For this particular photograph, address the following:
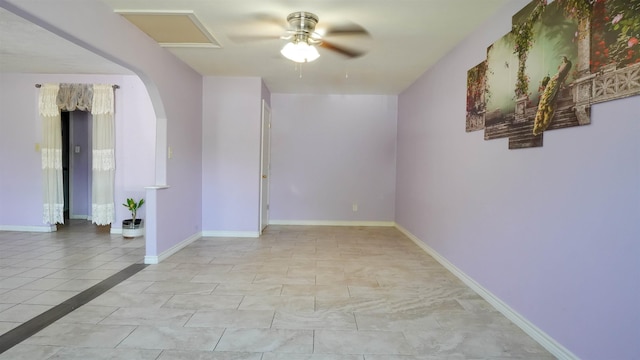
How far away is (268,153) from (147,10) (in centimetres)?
314

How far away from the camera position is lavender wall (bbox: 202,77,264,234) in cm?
469

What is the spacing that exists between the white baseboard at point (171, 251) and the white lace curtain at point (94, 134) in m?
1.52

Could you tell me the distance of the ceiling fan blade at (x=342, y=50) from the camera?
331 centimetres

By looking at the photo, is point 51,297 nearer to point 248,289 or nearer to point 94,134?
point 248,289

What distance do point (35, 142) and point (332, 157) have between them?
16.0ft

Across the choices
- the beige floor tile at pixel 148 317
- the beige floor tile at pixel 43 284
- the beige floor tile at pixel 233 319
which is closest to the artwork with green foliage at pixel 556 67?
the beige floor tile at pixel 233 319

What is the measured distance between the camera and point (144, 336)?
1961mm

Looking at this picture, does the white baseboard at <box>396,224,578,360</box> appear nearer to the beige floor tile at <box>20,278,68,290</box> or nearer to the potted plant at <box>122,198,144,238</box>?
the beige floor tile at <box>20,278,68,290</box>

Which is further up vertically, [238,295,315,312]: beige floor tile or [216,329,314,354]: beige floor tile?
[238,295,315,312]: beige floor tile

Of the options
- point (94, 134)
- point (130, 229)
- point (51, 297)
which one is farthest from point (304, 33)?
point (94, 134)

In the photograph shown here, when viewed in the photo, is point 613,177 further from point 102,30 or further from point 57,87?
point 57,87

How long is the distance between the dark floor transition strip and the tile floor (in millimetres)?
66

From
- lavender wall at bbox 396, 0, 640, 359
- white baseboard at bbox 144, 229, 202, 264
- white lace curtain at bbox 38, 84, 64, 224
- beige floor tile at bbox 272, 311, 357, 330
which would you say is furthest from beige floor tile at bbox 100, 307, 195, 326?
white lace curtain at bbox 38, 84, 64, 224

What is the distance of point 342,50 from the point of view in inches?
137
